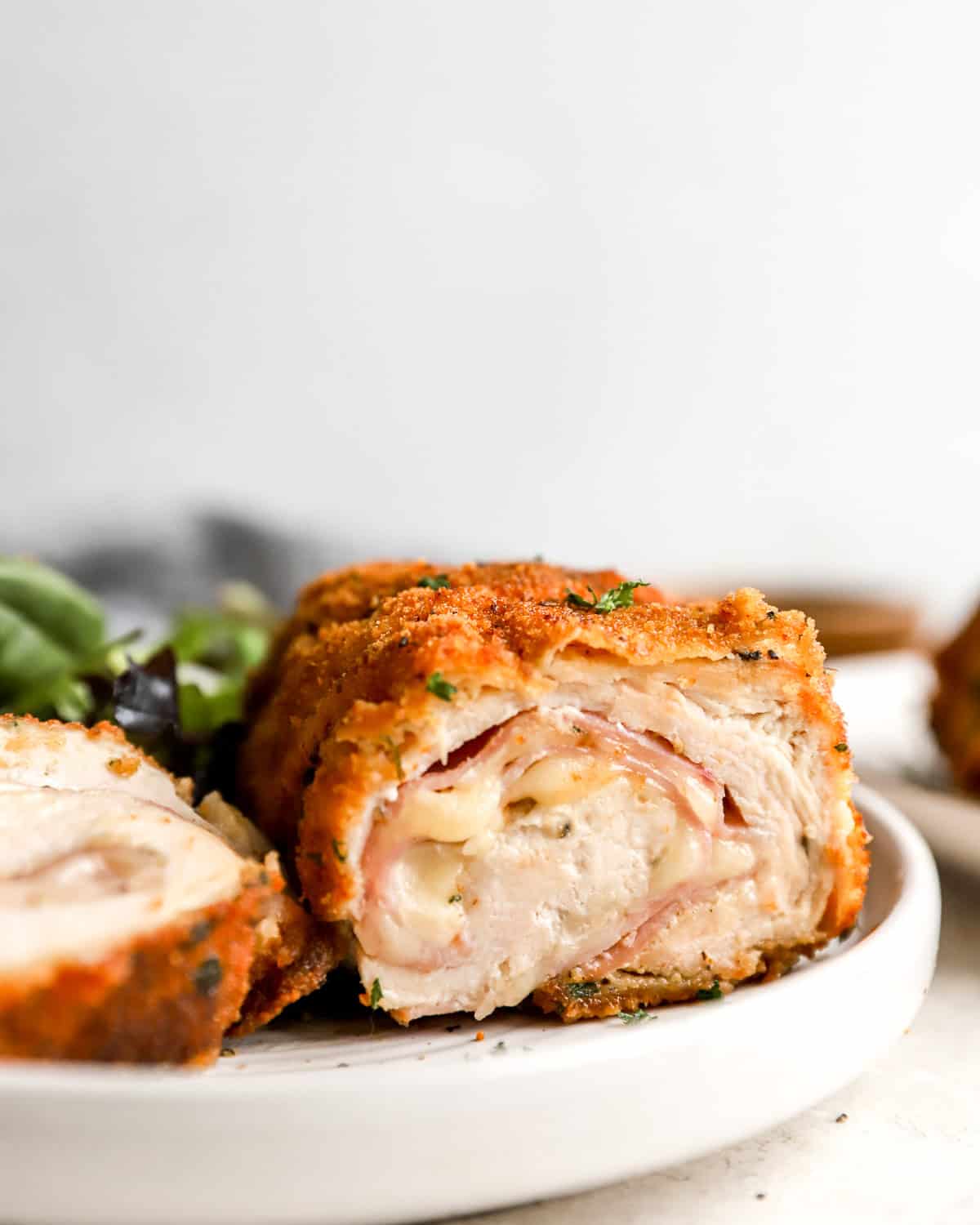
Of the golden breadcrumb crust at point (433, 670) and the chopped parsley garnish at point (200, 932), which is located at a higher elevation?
the golden breadcrumb crust at point (433, 670)

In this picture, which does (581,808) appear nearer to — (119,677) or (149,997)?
(149,997)

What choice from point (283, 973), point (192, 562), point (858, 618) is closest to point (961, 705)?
point (283, 973)

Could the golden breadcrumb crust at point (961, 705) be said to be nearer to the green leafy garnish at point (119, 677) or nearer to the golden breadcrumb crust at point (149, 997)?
the green leafy garnish at point (119, 677)

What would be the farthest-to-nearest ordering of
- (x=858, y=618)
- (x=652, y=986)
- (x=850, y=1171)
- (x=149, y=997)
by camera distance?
(x=858, y=618)
(x=652, y=986)
(x=850, y=1171)
(x=149, y=997)

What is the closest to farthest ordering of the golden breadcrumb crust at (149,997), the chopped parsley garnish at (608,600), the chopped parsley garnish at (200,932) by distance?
1. the golden breadcrumb crust at (149,997)
2. the chopped parsley garnish at (200,932)
3. the chopped parsley garnish at (608,600)

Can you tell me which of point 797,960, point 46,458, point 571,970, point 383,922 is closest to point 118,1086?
point 383,922

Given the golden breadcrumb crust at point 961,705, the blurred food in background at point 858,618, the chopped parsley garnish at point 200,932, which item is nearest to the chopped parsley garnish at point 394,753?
the chopped parsley garnish at point 200,932
